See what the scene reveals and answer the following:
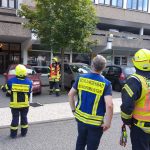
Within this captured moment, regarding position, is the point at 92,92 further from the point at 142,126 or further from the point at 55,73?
the point at 55,73

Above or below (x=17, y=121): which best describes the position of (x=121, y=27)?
above

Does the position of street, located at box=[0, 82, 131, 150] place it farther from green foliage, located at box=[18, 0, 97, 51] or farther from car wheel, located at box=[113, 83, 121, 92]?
car wheel, located at box=[113, 83, 121, 92]

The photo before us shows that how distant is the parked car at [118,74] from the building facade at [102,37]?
242 cm

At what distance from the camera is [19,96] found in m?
6.31

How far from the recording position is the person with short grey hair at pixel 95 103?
3.93m

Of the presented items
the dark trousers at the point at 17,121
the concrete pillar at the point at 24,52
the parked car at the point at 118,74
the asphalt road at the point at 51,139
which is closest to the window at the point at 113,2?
the concrete pillar at the point at 24,52

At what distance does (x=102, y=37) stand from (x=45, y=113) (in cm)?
1584

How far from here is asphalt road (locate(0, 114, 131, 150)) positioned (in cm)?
572

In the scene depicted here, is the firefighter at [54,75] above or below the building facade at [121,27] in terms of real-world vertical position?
below

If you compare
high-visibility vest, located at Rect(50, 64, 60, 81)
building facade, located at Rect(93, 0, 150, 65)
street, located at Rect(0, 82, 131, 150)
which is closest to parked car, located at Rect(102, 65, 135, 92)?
high-visibility vest, located at Rect(50, 64, 60, 81)

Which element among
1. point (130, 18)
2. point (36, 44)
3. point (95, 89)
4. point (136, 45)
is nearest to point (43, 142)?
point (95, 89)

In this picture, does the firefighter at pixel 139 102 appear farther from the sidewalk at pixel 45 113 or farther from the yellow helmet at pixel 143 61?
the sidewalk at pixel 45 113

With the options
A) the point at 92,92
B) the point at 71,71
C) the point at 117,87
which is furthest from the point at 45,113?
the point at 117,87

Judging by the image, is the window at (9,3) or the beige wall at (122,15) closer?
the window at (9,3)
